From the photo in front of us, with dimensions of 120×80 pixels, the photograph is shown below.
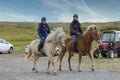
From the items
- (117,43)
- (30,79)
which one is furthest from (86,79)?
(117,43)

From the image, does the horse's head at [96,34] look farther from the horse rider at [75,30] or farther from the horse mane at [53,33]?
the horse mane at [53,33]

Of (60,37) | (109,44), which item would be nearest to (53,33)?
(60,37)

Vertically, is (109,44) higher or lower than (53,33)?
lower

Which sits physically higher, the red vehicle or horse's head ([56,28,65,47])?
horse's head ([56,28,65,47])

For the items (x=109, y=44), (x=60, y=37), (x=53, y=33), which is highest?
(x=53, y=33)

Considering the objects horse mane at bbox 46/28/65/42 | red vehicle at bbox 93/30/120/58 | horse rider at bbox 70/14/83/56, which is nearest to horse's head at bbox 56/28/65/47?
horse mane at bbox 46/28/65/42

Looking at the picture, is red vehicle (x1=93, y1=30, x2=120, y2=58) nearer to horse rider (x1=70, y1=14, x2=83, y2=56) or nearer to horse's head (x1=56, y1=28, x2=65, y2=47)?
horse rider (x1=70, y1=14, x2=83, y2=56)

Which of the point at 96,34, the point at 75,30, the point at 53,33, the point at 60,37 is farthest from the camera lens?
the point at 75,30

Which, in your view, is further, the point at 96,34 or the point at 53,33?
the point at 96,34

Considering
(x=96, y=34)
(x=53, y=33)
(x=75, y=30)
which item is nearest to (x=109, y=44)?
(x=75, y=30)

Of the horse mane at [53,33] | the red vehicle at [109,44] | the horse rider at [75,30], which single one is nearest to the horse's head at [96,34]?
the horse rider at [75,30]

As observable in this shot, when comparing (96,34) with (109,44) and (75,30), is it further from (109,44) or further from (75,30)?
(109,44)

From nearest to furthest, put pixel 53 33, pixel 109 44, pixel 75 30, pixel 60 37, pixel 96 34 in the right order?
pixel 60 37, pixel 53 33, pixel 96 34, pixel 75 30, pixel 109 44

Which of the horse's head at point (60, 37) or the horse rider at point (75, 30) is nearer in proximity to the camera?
the horse's head at point (60, 37)
